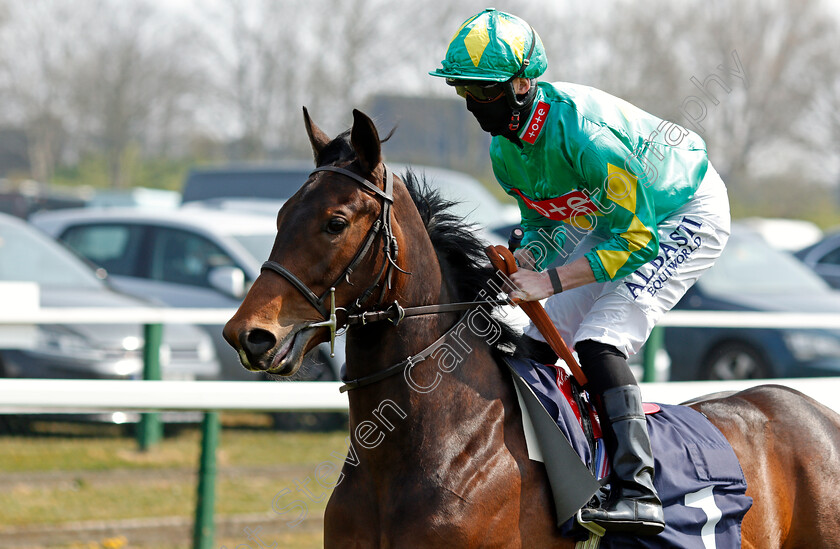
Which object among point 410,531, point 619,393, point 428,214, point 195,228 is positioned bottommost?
point 195,228

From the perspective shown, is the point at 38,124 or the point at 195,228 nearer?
the point at 195,228

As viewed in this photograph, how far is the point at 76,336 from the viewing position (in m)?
7.20

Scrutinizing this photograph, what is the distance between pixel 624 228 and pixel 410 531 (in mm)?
1094

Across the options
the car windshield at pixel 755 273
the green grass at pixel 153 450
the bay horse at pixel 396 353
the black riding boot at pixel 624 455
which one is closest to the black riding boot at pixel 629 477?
the black riding boot at pixel 624 455

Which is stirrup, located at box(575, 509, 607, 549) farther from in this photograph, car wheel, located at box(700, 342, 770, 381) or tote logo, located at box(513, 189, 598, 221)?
car wheel, located at box(700, 342, 770, 381)

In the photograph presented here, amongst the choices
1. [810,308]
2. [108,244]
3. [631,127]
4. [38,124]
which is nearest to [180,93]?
[38,124]

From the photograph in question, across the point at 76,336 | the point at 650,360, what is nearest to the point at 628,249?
the point at 650,360

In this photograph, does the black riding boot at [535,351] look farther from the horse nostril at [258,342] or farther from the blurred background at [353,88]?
the blurred background at [353,88]

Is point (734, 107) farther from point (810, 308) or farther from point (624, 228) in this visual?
point (624, 228)

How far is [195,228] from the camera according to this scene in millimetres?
8492

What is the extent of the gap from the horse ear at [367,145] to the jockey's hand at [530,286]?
0.58 metres

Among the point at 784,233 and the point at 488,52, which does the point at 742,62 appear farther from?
the point at 488,52

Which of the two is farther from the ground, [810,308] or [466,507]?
[466,507]

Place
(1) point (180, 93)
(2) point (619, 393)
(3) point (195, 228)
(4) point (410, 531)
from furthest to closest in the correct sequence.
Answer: (1) point (180, 93), (3) point (195, 228), (2) point (619, 393), (4) point (410, 531)
